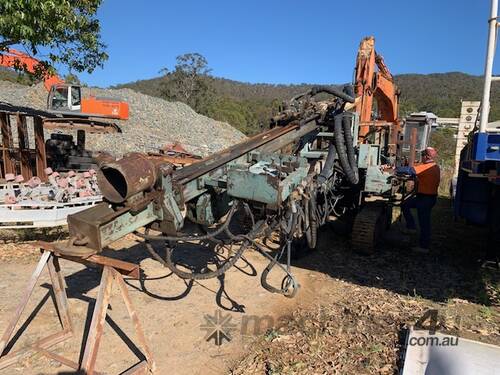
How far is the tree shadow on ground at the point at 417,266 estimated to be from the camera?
5129mm

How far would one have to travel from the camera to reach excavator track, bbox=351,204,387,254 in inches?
247

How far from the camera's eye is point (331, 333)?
404 centimetres

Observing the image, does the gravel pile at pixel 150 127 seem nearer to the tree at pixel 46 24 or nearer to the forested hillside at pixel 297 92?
the forested hillside at pixel 297 92

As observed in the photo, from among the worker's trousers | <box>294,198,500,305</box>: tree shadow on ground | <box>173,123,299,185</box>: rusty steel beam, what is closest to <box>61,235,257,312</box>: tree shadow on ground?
<box>294,198,500,305</box>: tree shadow on ground

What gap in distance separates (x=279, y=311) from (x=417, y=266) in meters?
2.50

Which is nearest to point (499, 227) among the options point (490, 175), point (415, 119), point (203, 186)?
point (490, 175)

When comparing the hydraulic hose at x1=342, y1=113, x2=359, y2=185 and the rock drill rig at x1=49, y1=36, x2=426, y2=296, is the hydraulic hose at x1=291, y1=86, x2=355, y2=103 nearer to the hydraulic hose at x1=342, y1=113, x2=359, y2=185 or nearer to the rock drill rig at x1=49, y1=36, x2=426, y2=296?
the rock drill rig at x1=49, y1=36, x2=426, y2=296

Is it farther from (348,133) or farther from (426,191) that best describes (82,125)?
(426,191)

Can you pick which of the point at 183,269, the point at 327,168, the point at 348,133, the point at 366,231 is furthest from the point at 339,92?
the point at 183,269

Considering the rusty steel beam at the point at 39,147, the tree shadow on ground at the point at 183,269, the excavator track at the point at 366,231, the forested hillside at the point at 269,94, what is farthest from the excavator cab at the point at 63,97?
the excavator track at the point at 366,231

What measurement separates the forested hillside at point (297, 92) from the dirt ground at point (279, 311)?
7.78 feet

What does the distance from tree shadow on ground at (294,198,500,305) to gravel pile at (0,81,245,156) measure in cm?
1320

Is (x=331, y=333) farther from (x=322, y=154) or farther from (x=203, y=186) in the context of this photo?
(x=322, y=154)

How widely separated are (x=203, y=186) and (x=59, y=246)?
126 cm
